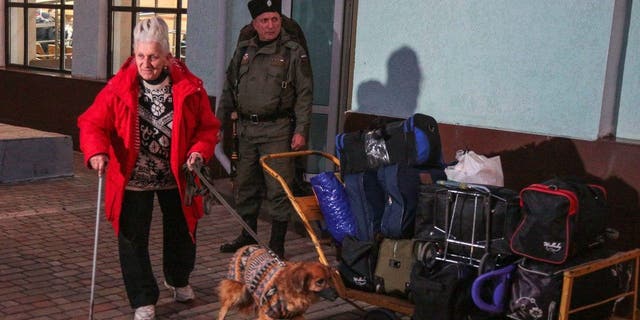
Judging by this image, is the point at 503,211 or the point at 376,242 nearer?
the point at 503,211

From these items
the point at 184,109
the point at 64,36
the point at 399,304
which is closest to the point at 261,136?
the point at 184,109

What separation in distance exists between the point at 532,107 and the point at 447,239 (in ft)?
7.46

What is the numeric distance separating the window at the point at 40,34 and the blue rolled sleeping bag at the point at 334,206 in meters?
8.58

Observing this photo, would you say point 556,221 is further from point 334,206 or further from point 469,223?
point 334,206

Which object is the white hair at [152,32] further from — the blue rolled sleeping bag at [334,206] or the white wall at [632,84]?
the white wall at [632,84]

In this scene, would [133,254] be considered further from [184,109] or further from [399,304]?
[399,304]

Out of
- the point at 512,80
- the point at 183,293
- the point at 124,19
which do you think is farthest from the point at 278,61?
the point at 124,19

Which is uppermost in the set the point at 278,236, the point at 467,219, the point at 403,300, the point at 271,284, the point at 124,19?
the point at 124,19

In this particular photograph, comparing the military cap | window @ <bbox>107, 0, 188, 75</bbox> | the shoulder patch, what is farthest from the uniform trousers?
window @ <bbox>107, 0, 188, 75</bbox>

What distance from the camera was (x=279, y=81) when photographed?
23.3ft

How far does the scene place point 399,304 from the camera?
512 cm

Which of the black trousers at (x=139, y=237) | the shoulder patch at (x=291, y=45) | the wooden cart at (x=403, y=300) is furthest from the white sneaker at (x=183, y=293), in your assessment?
the shoulder patch at (x=291, y=45)

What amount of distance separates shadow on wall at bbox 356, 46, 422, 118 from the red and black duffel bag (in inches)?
125

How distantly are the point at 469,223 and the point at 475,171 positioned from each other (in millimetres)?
505
